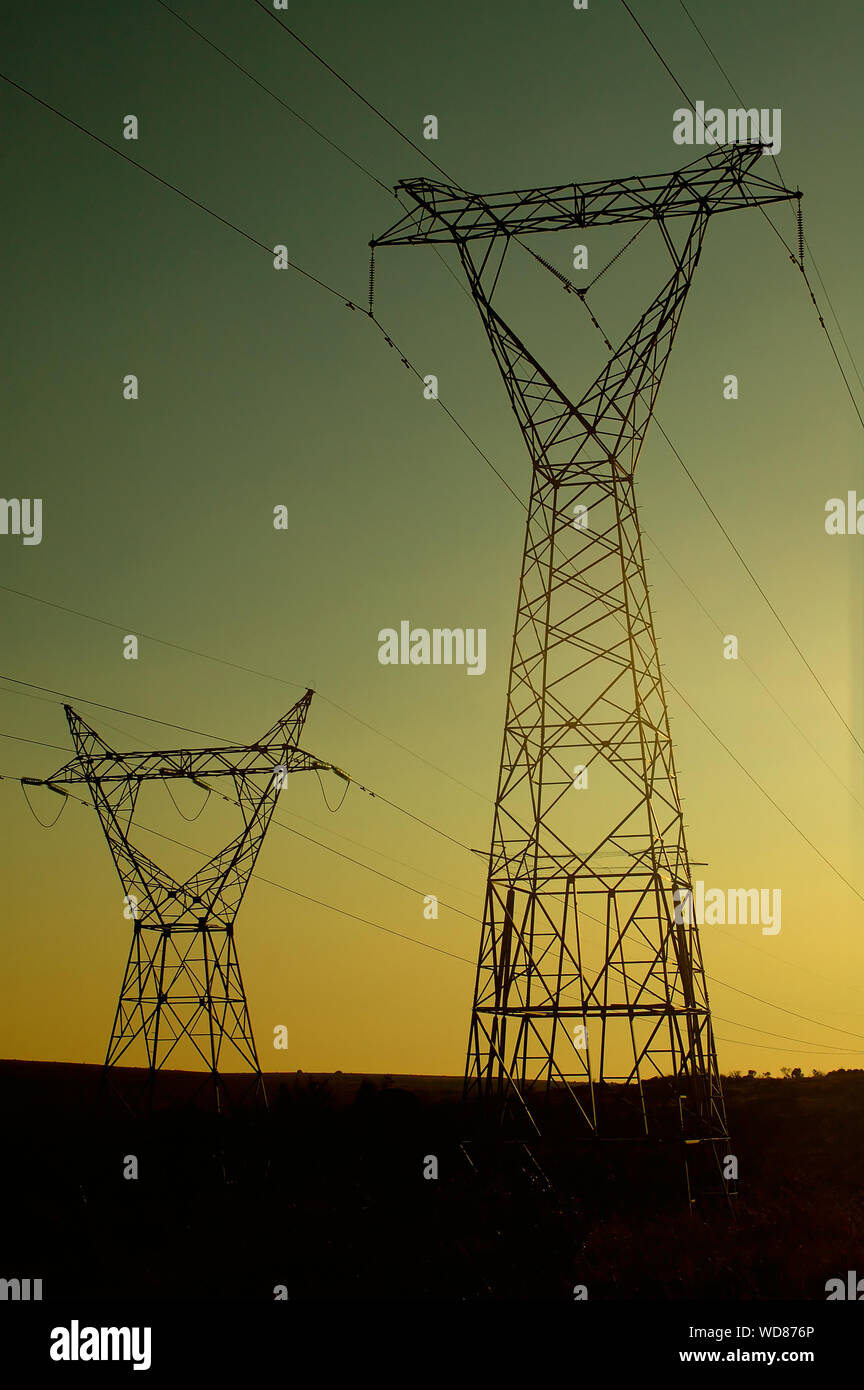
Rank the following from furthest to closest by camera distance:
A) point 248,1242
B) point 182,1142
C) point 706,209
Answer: point 182,1142 → point 706,209 → point 248,1242

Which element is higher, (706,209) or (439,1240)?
(706,209)

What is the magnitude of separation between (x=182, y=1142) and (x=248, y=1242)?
1493 centimetres

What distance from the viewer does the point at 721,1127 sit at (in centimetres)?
2980

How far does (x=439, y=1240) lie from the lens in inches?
936

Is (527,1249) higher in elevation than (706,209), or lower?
lower
